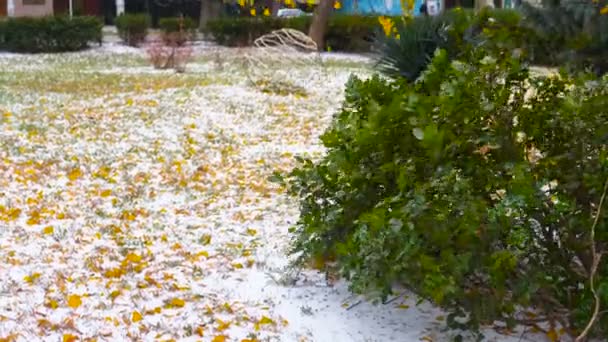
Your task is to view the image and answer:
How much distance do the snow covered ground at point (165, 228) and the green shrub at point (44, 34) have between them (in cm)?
1361

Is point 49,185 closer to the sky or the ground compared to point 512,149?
closer to the ground

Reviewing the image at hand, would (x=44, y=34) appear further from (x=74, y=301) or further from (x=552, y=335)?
(x=552, y=335)

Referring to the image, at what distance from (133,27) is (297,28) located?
18.4 ft

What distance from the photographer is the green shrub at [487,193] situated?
355 cm

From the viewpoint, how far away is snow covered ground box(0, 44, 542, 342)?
4.39m

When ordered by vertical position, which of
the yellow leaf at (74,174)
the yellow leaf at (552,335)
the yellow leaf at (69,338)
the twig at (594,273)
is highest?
the twig at (594,273)

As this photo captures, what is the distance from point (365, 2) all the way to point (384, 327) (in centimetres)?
3670

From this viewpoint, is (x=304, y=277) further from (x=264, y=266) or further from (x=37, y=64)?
(x=37, y=64)

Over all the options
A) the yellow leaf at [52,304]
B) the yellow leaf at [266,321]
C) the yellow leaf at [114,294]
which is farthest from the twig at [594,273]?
the yellow leaf at [52,304]

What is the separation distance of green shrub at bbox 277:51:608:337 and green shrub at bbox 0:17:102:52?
2457cm

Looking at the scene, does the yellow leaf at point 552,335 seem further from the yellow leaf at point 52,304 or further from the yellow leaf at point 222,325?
the yellow leaf at point 52,304

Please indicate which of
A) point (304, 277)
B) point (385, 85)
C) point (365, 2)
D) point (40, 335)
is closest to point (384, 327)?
point (304, 277)

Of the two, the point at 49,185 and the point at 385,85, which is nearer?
the point at 385,85

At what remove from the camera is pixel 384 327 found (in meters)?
4.29
